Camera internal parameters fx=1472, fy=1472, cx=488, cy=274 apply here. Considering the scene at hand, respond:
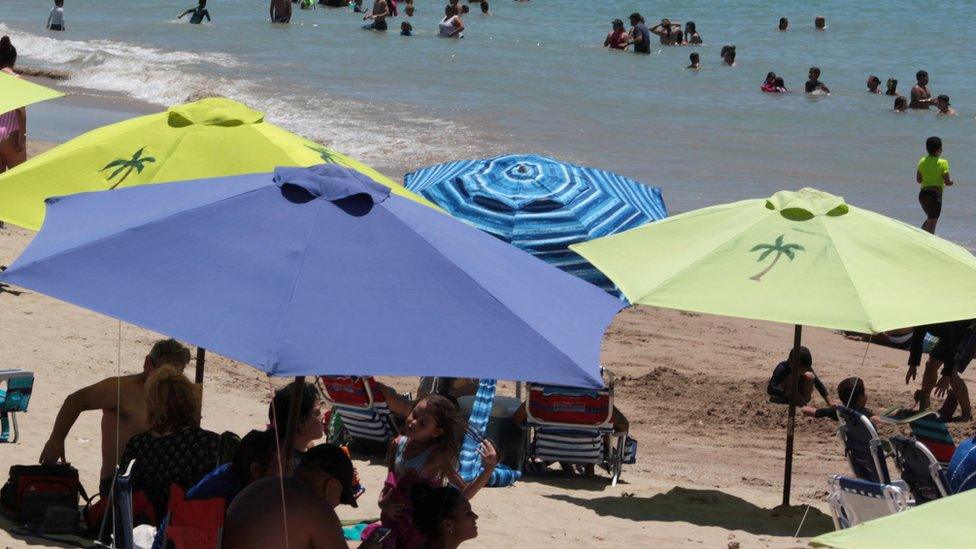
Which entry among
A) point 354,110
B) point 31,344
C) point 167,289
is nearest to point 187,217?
point 167,289

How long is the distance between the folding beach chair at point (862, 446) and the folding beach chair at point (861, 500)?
0.31 metres

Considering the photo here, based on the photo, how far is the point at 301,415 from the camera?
16.9ft

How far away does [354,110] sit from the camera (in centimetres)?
2322

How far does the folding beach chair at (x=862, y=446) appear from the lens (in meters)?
6.57

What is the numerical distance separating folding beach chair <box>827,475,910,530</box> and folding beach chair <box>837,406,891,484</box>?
0.31m

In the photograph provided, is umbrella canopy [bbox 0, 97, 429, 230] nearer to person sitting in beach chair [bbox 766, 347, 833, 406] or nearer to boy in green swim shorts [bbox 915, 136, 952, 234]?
person sitting in beach chair [bbox 766, 347, 833, 406]

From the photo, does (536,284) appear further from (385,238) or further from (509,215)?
(509,215)

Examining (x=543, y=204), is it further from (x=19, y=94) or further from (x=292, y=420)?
(x=292, y=420)

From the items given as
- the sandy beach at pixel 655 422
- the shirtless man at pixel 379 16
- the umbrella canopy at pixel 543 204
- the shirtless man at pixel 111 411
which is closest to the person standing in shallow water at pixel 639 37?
the shirtless man at pixel 379 16

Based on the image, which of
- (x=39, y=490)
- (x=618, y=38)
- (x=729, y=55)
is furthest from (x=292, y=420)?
(x=618, y=38)

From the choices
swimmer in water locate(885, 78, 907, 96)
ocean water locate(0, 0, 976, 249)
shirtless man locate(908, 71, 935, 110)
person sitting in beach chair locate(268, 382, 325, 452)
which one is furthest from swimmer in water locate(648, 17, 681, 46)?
person sitting in beach chair locate(268, 382, 325, 452)

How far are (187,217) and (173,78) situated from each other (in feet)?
72.2

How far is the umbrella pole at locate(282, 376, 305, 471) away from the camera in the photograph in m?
4.77

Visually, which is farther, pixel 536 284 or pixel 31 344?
pixel 31 344
